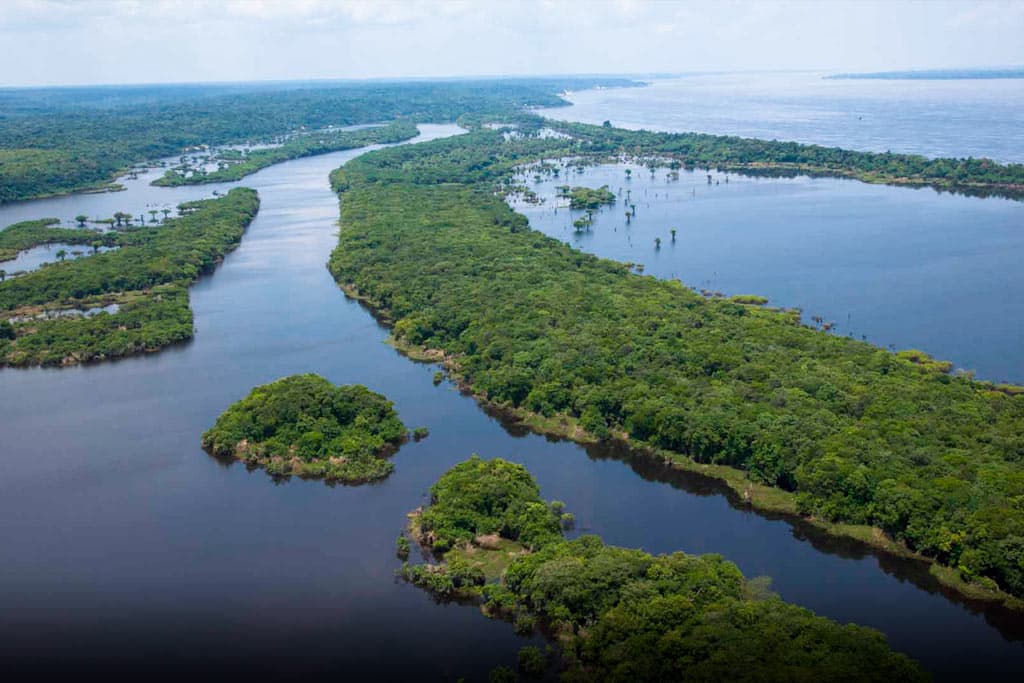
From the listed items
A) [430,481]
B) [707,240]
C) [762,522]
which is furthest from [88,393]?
[707,240]

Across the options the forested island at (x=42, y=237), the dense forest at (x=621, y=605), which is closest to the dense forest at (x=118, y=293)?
the forested island at (x=42, y=237)

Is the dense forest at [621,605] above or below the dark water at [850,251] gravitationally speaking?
below

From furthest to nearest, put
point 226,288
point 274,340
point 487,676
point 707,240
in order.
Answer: point 707,240 < point 226,288 < point 274,340 < point 487,676

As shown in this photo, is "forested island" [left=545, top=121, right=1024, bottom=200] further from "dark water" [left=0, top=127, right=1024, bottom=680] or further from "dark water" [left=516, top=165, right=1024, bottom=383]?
"dark water" [left=0, top=127, right=1024, bottom=680]

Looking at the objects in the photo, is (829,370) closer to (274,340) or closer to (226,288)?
(274,340)

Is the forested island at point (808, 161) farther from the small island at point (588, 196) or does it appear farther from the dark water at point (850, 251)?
the small island at point (588, 196)

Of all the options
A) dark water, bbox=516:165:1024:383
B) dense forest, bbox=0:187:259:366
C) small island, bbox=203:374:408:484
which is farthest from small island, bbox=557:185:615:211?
small island, bbox=203:374:408:484
